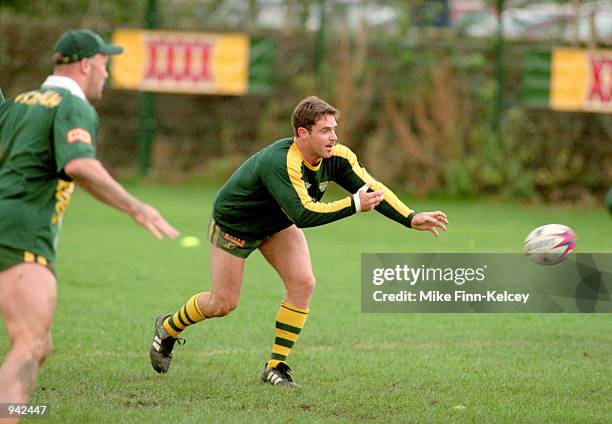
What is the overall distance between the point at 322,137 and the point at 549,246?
2.50m

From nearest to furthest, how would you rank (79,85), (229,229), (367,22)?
(79,85), (229,229), (367,22)

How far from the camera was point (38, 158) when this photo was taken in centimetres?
514

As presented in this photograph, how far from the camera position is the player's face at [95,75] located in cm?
537

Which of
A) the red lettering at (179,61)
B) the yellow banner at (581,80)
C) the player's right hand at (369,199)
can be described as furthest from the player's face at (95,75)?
the red lettering at (179,61)

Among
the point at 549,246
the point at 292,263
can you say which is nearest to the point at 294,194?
the point at 292,263

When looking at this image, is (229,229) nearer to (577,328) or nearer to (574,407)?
(574,407)

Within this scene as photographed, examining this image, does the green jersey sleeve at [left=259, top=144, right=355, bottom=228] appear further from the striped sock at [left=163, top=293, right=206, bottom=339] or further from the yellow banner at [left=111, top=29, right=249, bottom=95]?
the yellow banner at [left=111, top=29, right=249, bottom=95]

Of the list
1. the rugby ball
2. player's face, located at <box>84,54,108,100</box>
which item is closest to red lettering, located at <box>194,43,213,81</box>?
the rugby ball

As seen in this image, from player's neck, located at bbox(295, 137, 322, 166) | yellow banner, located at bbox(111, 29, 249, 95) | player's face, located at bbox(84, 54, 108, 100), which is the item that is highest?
yellow banner, located at bbox(111, 29, 249, 95)

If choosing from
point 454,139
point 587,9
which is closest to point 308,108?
point 454,139

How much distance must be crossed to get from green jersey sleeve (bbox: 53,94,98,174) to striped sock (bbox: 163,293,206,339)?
242 centimetres

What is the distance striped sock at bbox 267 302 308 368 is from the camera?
730cm

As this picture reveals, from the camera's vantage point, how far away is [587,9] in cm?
2012

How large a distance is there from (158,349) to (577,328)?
4.03 meters
